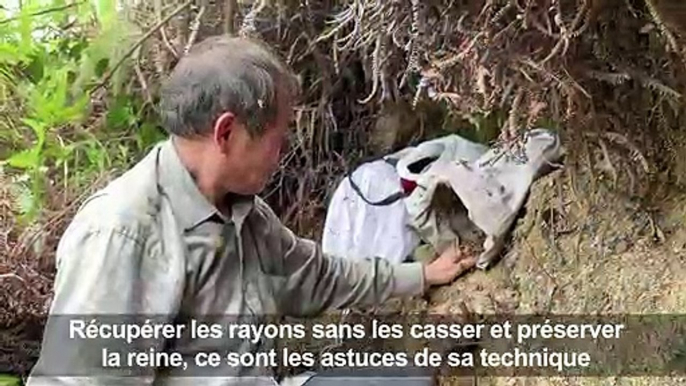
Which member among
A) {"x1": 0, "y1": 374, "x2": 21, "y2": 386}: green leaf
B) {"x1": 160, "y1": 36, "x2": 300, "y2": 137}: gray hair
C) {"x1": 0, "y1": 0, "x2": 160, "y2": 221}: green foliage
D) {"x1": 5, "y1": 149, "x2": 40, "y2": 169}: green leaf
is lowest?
{"x1": 0, "y1": 374, "x2": 21, "y2": 386}: green leaf

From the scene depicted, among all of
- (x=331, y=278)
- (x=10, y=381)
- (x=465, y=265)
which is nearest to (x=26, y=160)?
(x=10, y=381)

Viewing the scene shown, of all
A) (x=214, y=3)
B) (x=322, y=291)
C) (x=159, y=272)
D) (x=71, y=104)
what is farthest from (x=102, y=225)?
(x=71, y=104)

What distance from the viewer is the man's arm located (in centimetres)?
99

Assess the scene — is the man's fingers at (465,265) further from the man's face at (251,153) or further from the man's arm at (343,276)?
the man's face at (251,153)

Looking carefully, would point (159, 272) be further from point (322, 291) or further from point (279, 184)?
point (279, 184)

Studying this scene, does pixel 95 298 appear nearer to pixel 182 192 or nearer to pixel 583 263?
pixel 182 192

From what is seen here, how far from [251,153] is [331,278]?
265 mm

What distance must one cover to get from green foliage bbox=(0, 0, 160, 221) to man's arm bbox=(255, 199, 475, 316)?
1.48 ft

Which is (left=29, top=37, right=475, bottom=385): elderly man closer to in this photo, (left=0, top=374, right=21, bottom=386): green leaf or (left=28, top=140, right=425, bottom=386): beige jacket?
(left=28, top=140, right=425, bottom=386): beige jacket

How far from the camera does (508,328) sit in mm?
1027

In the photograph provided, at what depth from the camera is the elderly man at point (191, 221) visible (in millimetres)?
776

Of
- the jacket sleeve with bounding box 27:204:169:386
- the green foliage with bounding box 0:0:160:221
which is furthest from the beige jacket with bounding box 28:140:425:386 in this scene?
the green foliage with bounding box 0:0:160:221

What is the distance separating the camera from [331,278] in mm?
1031

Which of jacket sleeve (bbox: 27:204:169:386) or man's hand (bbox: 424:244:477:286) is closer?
jacket sleeve (bbox: 27:204:169:386)
